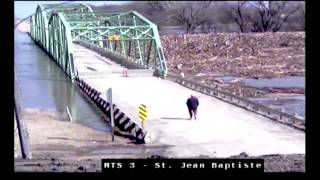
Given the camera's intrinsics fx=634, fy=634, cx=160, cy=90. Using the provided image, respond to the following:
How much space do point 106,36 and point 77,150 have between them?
99.9ft

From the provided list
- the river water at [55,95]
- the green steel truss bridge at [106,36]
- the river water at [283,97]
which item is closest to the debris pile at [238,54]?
the river water at [283,97]

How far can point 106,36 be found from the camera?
44562 millimetres

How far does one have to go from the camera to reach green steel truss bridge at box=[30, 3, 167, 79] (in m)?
40.1

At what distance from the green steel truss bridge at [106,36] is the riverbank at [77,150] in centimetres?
983

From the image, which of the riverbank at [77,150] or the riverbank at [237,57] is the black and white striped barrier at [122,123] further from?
the riverbank at [237,57]

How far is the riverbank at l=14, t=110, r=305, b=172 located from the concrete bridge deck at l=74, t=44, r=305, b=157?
3.07ft

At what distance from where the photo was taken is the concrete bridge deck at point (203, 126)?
44.9 feet
